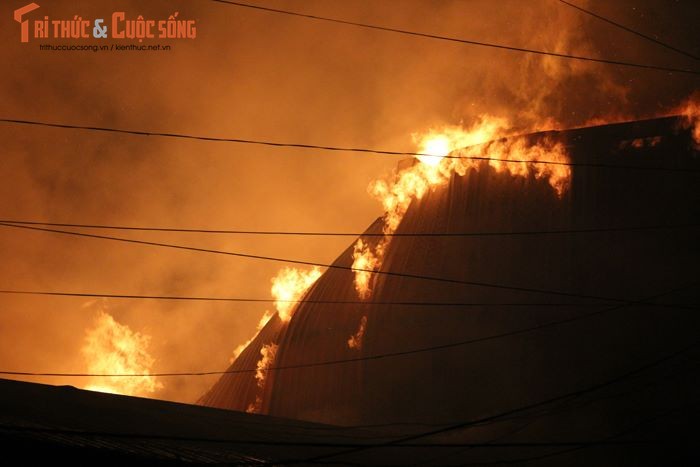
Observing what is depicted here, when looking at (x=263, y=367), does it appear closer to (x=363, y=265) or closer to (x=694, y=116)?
(x=363, y=265)

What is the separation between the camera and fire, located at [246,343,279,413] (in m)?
27.3

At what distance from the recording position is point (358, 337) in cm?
2466

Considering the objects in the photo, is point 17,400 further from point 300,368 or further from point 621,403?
point 300,368

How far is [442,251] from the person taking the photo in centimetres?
2347

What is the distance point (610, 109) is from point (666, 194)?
19.0 ft

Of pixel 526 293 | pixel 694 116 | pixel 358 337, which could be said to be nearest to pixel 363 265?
pixel 358 337

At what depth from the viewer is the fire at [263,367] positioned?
27266 mm

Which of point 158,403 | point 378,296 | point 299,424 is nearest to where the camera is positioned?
point 158,403

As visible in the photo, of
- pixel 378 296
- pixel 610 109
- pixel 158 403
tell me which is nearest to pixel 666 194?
pixel 610 109

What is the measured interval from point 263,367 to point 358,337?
6041mm

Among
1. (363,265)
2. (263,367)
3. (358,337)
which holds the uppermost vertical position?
(363,265)

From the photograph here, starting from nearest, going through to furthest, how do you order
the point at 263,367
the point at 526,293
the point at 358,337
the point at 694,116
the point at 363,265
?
the point at 694,116, the point at 526,293, the point at 358,337, the point at 363,265, the point at 263,367

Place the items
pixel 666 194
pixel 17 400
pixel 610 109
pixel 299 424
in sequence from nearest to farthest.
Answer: pixel 17 400 < pixel 299 424 < pixel 666 194 < pixel 610 109

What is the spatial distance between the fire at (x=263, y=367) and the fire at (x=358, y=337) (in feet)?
16.2
